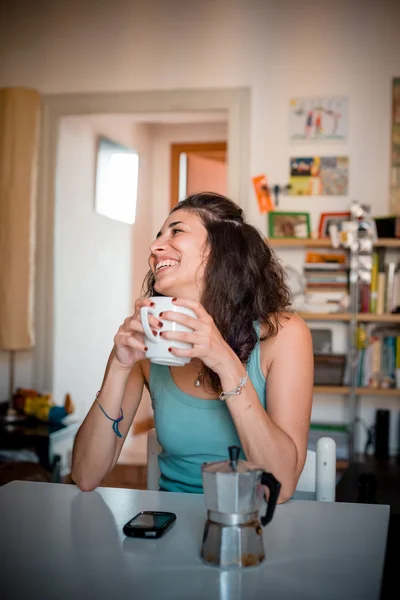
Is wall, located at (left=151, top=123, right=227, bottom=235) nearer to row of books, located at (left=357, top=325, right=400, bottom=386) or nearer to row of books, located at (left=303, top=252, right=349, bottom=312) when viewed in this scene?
row of books, located at (left=303, top=252, right=349, bottom=312)

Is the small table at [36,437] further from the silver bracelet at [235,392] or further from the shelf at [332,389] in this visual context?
the silver bracelet at [235,392]

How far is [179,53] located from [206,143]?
1.97 m

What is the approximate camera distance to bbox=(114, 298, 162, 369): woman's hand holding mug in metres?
1.14

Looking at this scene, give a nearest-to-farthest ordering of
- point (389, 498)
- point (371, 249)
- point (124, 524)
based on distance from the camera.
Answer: point (124, 524), point (389, 498), point (371, 249)

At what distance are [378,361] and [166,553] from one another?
2918 mm

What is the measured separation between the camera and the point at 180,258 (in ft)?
4.70

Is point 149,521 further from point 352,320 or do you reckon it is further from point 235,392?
point 352,320

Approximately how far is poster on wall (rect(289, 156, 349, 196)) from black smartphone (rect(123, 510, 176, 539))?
9.85ft

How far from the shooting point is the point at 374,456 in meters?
3.71

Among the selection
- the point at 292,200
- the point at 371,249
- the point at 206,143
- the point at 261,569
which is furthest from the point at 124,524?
the point at 206,143

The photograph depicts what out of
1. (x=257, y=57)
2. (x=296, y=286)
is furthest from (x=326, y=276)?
(x=257, y=57)

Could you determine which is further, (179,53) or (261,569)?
(179,53)

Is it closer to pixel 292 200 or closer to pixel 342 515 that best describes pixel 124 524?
pixel 342 515

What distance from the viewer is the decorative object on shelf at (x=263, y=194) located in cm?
390
